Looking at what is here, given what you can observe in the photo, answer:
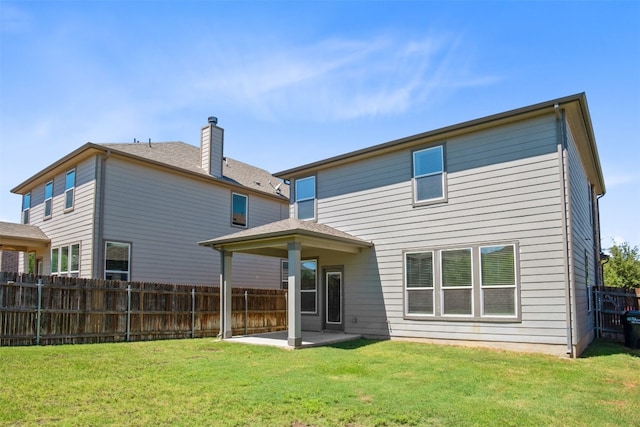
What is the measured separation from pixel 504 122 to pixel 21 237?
16.3m

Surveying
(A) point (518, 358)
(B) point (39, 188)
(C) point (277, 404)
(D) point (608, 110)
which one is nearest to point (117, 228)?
(B) point (39, 188)

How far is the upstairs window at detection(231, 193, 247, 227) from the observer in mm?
18812

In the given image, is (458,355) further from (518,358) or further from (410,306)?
(410,306)

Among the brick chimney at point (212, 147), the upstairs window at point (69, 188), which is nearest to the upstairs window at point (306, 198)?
the brick chimney at point (212, 147)

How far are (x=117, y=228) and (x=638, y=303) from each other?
16.2 meters

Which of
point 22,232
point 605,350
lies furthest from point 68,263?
point 605,350

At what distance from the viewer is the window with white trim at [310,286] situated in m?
14.0

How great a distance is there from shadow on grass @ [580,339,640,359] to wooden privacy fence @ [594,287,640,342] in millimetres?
954

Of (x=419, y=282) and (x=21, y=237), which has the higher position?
(x=21, y=237)

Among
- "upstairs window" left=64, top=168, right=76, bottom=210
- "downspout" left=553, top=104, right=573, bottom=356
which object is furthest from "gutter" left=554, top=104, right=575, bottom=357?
"upstairs window" left=64, top=168, right=76, bottom=210

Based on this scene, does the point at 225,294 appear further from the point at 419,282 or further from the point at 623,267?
the point at 623,267

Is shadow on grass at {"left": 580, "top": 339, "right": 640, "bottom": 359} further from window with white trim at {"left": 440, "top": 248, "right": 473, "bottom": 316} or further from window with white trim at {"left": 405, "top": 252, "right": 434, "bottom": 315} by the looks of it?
window with white trim at {"left": 405, "top": 252, "right": 434, "bottom": 315}

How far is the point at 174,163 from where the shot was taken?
16.6 meters

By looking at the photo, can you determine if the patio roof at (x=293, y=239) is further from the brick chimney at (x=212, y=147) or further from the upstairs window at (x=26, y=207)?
the upstairs window at (x=26, y=207)
